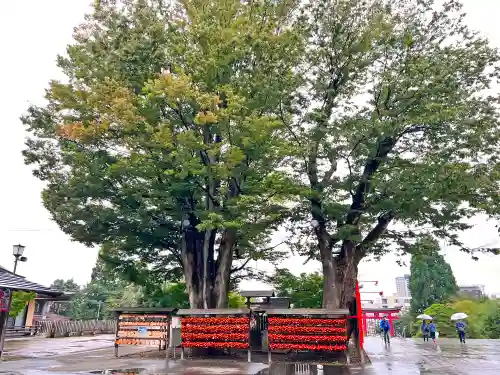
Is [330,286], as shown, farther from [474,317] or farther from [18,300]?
[474,317]

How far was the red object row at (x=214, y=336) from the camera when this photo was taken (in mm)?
11953

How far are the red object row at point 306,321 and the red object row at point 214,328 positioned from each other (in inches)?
39.0

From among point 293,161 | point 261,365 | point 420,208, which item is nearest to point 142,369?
point 261,365

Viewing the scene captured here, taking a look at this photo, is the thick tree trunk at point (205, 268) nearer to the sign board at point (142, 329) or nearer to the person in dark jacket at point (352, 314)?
the sign board at point (142, 329)

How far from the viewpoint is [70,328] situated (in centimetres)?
2681

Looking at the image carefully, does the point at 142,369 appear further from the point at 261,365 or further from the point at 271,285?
the point at 271,285

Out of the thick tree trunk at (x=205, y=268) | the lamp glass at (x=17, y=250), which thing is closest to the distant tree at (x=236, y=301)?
the thick tree trunk at (x=205, y=268)

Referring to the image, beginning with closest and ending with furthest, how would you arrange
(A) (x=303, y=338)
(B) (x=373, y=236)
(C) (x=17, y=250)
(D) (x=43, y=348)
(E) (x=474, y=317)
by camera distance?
1. (A) (x=303, y=338)
2. (B) (x=373, y=236)
3. (C) (x=17, y=250)
4. (D) (x=43, y=348)
5. (E) (x=474, y=317)

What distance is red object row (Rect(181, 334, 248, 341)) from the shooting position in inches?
471

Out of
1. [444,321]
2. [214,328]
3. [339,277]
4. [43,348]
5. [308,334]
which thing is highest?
[339,277]

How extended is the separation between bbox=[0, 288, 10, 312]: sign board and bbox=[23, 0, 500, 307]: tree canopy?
150 inches

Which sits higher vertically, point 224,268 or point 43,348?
point 224,268

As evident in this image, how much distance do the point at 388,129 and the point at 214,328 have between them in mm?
9159

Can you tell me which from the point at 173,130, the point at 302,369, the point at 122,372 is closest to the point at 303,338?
the point at 302,369
